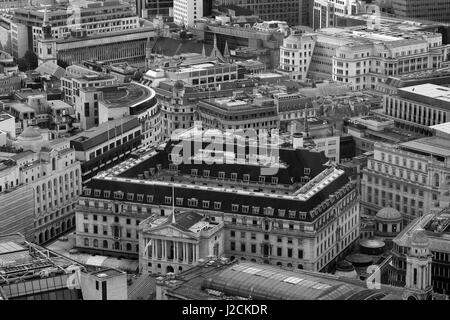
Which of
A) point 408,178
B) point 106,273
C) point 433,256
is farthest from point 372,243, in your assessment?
point 106,273

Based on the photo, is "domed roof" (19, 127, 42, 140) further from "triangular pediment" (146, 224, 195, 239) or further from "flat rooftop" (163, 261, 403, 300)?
"flat rooftop" (163, 261, 403, 300)

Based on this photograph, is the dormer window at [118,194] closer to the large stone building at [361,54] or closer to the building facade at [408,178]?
the building facade at [408,178]

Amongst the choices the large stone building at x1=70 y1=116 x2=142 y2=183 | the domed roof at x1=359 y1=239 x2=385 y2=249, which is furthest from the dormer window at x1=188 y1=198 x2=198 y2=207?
the large stone building at x1=70 y1=116 x2=142 y2=183

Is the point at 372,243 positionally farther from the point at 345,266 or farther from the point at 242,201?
the point at 242,201

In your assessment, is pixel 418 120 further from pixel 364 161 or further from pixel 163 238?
pixel 163 238
